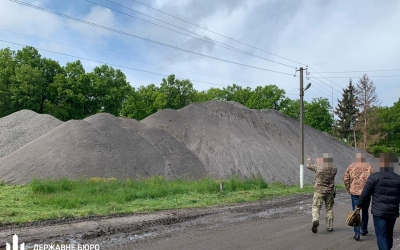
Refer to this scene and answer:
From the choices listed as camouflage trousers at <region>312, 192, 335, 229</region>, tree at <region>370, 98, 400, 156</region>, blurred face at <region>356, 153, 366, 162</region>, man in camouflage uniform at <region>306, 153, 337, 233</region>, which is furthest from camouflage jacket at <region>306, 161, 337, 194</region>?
tree at <region>370, 98, 400, 156</region>

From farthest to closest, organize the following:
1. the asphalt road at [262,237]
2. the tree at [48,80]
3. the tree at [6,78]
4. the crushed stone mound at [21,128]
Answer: the tree at [48,80] → the tree at [6,78] → the crushed stone mound at [21,128] → the asphalt road at [262,237]

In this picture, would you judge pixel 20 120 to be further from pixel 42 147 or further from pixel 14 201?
pixel 14 201

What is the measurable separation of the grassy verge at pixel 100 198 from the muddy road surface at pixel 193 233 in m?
1.28

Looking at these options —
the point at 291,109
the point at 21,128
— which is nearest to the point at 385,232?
the point at 21,128

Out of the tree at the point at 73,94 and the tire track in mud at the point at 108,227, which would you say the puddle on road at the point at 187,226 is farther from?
the tree at the point at 73,94

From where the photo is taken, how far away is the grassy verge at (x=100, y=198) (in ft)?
36.2

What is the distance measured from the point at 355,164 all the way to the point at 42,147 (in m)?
22.1

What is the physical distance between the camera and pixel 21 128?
107 ft

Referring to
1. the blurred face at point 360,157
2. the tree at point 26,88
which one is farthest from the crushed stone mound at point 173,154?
the tree at point 26,88

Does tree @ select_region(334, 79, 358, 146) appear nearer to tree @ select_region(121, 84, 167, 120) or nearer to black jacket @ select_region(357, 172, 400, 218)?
tree @ select_region(121, 84, 167, 120)

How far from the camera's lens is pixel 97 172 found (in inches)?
913

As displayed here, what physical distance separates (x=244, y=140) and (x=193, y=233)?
28615mm

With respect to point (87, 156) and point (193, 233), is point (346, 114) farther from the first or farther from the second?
point (193, 233)

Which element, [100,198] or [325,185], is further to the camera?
[100,198]
